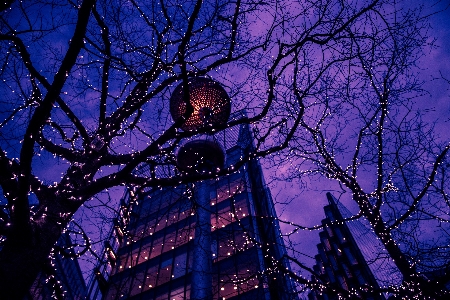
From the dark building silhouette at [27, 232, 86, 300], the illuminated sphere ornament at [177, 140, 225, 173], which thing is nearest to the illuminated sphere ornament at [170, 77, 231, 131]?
the illuminated sphere ornament at [177, 140, 225, 173]

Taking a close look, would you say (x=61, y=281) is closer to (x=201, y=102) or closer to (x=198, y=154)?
(x=198, y=154)

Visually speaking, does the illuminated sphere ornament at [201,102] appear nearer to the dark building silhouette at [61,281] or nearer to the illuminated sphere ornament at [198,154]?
the illuminated sphere ornament at [198,154]

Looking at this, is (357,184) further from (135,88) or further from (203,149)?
(135,88)

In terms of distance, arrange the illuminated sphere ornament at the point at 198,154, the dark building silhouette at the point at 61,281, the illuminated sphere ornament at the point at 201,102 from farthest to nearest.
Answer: the illuminated sphere ornament at the point at 198,154, the illuminated sphere ornament at the point at 201,102, the dark building silhouette at the point at 61,281

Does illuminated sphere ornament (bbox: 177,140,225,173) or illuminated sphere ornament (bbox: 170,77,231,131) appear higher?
illuminated sphere ornament (bbox: 177,140,225,173)

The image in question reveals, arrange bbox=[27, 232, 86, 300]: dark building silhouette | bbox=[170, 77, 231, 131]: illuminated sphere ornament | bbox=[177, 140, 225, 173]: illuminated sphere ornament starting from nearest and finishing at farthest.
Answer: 1. bbox=[27, 232, 86, 300]: dark building silhouette
2. bbox=[170, 77, 231, 131]: illuminated sphere ornament
3. bbox=[177, 140, 225, 173]: illuminated sphere ornament

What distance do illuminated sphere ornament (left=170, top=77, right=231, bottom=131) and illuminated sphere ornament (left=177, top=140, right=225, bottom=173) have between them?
157 centimetres

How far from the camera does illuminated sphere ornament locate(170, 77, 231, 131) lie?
180 inches

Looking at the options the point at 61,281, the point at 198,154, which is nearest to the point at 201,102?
the point at 198,154

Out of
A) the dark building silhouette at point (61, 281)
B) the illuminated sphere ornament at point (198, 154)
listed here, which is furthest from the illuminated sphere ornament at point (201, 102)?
the dark building silhouette at point (61, 281)

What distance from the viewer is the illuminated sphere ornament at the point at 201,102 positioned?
4.58 m

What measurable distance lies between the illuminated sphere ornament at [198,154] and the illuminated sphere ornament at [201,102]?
1.57 meters

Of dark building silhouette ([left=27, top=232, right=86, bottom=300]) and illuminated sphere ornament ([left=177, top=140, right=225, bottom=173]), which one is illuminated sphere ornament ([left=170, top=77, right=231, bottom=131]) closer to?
illuminated sphere ornament ([left=177, top=140, right=225, bottom=173])

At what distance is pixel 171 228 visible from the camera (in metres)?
22.1
